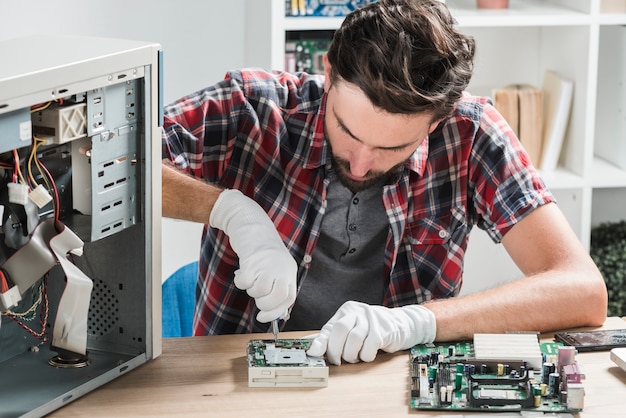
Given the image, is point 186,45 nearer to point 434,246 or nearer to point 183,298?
point 183,298

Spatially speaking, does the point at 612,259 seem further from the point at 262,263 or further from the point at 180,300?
the point at 262,263

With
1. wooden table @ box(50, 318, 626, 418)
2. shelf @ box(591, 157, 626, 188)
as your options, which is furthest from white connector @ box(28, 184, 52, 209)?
shelf @ box(591, 157, 626, 188)

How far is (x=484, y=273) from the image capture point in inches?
113

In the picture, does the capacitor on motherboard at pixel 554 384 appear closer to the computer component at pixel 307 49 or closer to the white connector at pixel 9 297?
the white connector at pixel 9 297

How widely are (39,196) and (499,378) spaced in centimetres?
64

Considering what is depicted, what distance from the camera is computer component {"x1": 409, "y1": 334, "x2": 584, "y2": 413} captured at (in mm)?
1259

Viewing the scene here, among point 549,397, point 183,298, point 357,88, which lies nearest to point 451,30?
point 357,88

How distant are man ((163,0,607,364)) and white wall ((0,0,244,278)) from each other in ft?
3.06

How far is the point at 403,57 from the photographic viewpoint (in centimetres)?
150

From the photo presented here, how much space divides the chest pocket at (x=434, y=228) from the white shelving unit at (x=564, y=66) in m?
0.88

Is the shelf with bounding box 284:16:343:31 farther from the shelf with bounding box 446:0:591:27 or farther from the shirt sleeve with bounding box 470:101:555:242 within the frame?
the shirt sleeve with bounding box 470:101:555:242

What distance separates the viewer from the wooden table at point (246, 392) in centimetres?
125

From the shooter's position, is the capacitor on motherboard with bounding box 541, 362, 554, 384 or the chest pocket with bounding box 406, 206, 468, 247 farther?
the chest pocket with bounding box 406, 206, 468, 247

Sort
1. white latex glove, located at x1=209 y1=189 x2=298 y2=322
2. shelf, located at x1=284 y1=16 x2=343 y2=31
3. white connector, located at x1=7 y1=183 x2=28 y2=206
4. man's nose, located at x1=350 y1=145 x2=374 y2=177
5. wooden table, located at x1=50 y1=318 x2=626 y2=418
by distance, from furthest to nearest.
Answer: shelf, located at x1=284 y1=16 x2=343 y2=31 → man's nose, located at x1=350 y1=145 x2=374 y2=177 → white latex glove, located at x1=209 y1=189 x2=298 y2=322 → wooden table, located at x1=50 y1=318 x2=626 y2=418 → white connector, located at x1=7 y1=183 x2=28 y2=206
